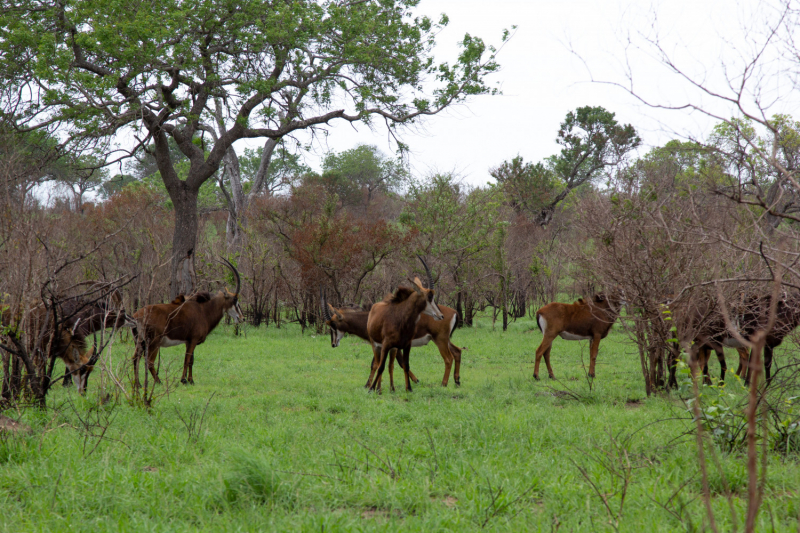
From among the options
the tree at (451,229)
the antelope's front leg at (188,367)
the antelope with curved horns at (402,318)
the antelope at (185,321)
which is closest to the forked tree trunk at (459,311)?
the tree at (451,229)

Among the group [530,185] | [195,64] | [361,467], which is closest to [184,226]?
[195,64]

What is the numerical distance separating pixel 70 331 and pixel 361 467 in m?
5.42

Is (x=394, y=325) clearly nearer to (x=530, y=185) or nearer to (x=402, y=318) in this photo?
(x=402, y=318)

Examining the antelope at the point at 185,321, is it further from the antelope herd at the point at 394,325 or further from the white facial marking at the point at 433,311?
the white facial marking at the point at 433,311

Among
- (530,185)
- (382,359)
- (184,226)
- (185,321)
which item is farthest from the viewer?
(530,185)

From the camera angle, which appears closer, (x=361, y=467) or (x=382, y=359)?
(x=361, y=467)

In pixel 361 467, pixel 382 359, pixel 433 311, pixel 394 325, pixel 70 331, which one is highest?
pixel 433 311

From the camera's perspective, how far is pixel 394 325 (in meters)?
8.66

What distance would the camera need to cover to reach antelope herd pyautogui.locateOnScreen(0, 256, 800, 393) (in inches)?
280

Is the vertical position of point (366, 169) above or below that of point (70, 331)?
above

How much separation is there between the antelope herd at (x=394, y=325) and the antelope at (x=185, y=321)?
0.02m

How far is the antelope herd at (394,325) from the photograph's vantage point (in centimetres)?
712

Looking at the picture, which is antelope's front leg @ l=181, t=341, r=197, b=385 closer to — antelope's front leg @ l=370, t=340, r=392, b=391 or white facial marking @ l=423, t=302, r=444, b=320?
antelope's front leg @ l=370, t=340, r=392, b=391

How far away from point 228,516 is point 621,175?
10.1m
